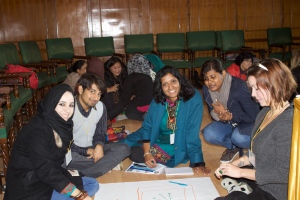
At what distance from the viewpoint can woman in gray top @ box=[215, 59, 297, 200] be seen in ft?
5.18

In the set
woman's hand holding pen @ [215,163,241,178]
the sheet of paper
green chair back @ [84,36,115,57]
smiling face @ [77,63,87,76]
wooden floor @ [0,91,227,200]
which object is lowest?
wooden floor @ [0,91,227,200]

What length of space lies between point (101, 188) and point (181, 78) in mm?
1035

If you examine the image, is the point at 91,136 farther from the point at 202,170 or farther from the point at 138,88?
the point at 138,88

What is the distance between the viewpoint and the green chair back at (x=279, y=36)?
6625mm

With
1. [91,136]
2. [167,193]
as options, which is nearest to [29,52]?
[91,136]

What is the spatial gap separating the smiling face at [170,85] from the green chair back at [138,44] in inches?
147

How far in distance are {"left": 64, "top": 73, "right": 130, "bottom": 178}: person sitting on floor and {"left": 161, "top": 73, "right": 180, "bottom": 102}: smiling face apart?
20.1 inches

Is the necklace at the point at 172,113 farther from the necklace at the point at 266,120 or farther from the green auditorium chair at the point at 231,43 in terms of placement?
the green auditorium chair at the point at 231,43

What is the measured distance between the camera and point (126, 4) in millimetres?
6777

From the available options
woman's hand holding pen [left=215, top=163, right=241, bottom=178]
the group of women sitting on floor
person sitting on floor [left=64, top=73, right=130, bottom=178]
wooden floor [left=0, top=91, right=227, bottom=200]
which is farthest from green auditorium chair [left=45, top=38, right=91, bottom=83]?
woman's hand holding pen [left=215, top=163, right=241, bottom=178]

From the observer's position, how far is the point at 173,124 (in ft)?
9.05

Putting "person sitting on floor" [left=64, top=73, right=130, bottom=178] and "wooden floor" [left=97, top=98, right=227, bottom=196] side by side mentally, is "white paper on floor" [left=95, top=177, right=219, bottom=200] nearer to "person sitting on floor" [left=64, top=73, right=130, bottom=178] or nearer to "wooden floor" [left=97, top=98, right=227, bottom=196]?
"wooden floor" [left=97, top=98, right=227, bottom=196]

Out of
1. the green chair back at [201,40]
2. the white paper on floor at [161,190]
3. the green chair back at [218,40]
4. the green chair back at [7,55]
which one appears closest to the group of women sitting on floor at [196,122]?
the white paper on floor at [161,190]

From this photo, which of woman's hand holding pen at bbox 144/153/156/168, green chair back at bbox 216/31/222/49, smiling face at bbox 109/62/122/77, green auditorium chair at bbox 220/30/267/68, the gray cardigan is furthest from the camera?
green chair back at bbox 216/31/222/49
